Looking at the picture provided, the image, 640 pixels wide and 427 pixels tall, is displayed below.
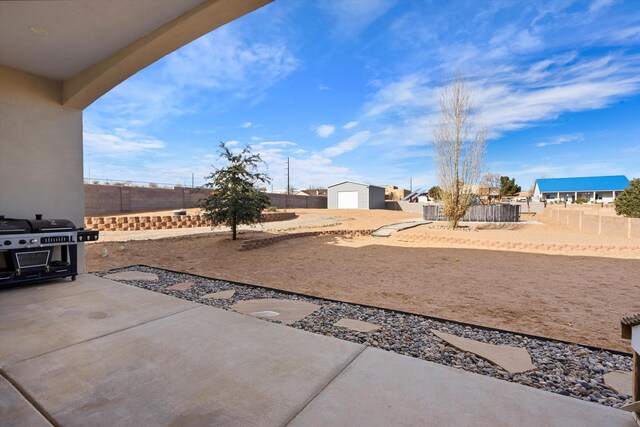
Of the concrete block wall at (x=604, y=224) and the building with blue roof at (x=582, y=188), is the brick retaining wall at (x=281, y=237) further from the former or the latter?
the building with blue roof at (x=582, y=188)

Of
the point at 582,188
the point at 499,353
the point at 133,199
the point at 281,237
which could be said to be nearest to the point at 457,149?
the point at 281,237

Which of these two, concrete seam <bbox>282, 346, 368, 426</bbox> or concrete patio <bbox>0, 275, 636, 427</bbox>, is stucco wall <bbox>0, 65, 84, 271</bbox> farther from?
concrete seam <bbox>282, 346, 368, 426</bbox>

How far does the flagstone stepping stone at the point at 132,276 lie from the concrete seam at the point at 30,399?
10.0ft

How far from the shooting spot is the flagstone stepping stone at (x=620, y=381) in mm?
A: 1835

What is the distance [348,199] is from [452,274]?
87.8ft

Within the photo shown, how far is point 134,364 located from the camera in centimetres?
197

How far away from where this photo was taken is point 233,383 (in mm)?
1763

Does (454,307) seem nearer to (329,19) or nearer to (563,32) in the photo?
(329,19)

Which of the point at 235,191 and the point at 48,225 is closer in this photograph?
the point at 48,225

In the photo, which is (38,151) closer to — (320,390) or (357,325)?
(357,325)

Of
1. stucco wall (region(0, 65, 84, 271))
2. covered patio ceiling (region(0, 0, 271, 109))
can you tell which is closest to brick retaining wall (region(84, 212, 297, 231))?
stucco wall (region(0, 65, 84, 271))

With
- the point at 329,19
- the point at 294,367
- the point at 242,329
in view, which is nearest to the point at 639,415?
the point at 294,367

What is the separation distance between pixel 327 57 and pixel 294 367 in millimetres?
11019

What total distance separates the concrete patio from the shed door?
30007mm
